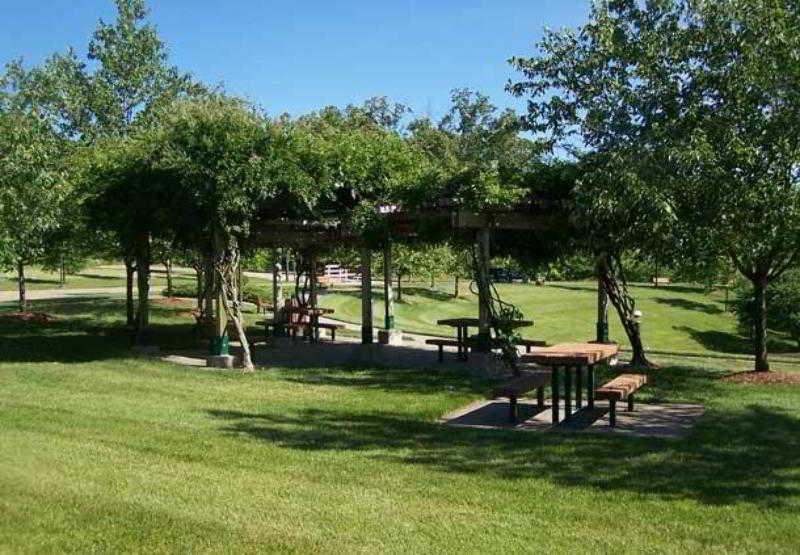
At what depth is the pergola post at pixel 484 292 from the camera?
13719mm

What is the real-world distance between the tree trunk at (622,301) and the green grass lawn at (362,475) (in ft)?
10.3

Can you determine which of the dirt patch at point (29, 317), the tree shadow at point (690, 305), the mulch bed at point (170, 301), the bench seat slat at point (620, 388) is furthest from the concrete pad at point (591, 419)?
the tree shadow at point (690, 305)

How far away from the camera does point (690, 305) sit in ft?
142

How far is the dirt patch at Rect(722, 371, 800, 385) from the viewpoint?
12.8 m

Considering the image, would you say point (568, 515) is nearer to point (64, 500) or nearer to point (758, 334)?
point (64, 500)

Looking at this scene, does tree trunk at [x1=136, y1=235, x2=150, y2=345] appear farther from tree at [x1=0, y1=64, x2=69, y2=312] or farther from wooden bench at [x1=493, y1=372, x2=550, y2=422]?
wooden bench at [x1=493, y1=372, x2=550, y2=422]

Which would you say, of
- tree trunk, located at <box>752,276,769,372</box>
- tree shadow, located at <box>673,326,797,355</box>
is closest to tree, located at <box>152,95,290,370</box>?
tree trunk, located at <box>752,276,769,372</box>

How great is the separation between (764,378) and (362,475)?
8887 mm

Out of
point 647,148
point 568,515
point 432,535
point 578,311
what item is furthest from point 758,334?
point 578,311

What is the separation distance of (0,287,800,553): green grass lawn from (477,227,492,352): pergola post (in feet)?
6.46

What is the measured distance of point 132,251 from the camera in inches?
736

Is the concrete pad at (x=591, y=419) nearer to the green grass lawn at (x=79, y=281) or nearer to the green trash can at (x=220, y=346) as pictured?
the green trash can at (x=220, y=346)

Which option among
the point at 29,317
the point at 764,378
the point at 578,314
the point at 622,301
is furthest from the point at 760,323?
the point at 578,314

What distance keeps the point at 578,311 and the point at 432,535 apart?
112ft
